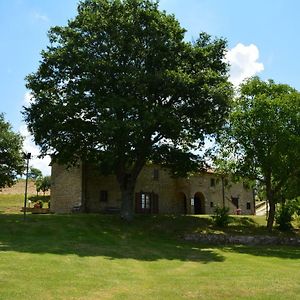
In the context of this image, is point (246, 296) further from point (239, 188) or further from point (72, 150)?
point (239, 188)

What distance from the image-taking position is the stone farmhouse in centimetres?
4431

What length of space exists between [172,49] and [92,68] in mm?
6203

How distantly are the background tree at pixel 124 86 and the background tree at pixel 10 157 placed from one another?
9.31 m

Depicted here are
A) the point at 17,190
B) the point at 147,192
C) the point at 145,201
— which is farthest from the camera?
the point at 17,190

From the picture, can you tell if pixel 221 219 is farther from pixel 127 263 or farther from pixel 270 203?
pixel 127 263

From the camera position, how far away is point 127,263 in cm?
2016

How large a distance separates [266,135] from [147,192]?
16.3m

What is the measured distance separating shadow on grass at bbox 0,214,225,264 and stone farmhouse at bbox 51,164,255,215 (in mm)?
7794

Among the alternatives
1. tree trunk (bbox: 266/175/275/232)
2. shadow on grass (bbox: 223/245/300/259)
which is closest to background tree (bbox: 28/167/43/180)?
tree trunk (bbox: 266/175/275/232)

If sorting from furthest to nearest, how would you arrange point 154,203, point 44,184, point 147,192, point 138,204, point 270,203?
point 44,184
point 154,203
point 147,192
point 138,204
point 270,203

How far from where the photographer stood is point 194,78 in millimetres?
33438

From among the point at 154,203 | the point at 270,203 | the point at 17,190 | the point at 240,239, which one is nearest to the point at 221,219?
the point at 240,239

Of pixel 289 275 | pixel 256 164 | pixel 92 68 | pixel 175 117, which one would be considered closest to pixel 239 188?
pixel 256 164

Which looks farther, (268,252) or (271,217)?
(271,217)
